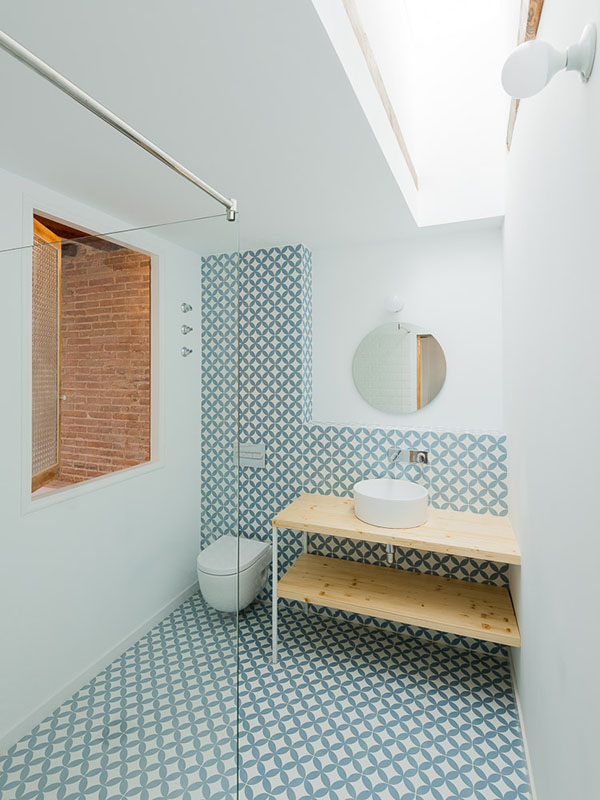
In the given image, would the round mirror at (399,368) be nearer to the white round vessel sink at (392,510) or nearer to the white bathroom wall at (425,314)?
the white bathroom wall at (425,314)

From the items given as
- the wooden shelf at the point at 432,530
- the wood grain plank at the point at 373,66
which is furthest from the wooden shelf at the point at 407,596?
the wood grain plank at the point at 373,66

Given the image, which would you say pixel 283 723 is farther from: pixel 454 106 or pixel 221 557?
pixel 454 106

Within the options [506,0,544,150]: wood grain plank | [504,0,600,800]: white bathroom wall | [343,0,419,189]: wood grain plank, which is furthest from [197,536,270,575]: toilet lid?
[506,0,544,150]: wood grain plank

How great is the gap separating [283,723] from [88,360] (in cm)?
183

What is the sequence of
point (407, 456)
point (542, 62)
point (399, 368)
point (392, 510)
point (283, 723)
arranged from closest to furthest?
point (542, 62) < point (283, 723) < point (392, 510) < point (407, 456) < point (399, 368)

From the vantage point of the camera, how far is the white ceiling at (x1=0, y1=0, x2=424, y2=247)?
3.58 ft

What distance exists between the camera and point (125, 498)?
1215 mm

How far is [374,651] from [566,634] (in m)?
1.71

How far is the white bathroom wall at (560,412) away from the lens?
0.86 meters

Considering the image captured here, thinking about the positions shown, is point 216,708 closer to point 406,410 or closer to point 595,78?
point 595,78

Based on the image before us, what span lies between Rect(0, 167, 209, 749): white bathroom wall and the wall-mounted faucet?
5.00 ft

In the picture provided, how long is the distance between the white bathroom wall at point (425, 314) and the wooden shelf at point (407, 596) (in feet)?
2.92

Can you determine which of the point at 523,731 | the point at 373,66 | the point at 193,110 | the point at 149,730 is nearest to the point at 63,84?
the point at 193,110

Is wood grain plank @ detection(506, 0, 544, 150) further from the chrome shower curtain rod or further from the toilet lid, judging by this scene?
the toilet lid
